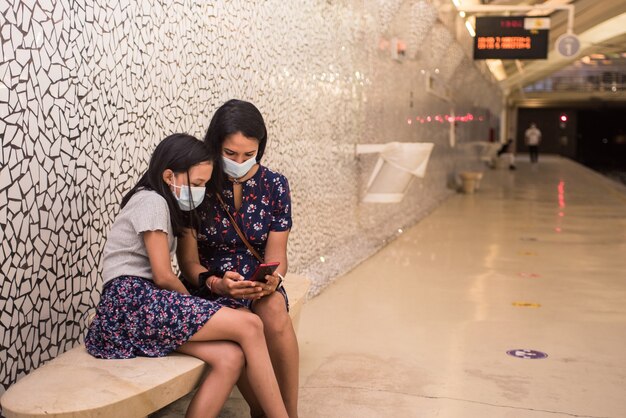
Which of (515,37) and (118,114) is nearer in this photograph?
(118,114)

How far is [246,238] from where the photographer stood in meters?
2.73

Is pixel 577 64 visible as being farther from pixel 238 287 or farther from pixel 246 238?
pixel 238 287

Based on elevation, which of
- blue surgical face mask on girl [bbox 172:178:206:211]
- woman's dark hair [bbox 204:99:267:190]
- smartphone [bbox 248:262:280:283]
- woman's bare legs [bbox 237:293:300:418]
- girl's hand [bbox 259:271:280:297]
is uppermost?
woman's dark hair [bbox 204:99:267:190]

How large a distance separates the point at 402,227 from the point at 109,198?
18.6 ft

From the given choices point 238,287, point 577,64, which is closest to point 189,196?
point 238,287

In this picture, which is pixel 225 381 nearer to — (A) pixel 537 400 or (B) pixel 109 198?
(B) pixel 109 198

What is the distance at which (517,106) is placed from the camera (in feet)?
155

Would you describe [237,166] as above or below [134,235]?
above

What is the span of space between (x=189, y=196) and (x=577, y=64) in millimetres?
40757

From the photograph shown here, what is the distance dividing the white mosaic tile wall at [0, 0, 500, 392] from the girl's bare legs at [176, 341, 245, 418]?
21.2 inches

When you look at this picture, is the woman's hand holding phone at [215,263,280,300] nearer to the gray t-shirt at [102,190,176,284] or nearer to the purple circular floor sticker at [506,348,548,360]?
the gray t-shirt at [102,190,176,284]

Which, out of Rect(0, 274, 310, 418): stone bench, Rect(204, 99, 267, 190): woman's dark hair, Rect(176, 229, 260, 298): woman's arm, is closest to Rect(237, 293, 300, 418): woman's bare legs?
Rect(176, 229, 260, 298): woman's arm

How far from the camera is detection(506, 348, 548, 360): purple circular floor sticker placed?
3.55 metres

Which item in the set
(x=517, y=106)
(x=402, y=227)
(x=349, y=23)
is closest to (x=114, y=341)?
(x=349, y=23)
